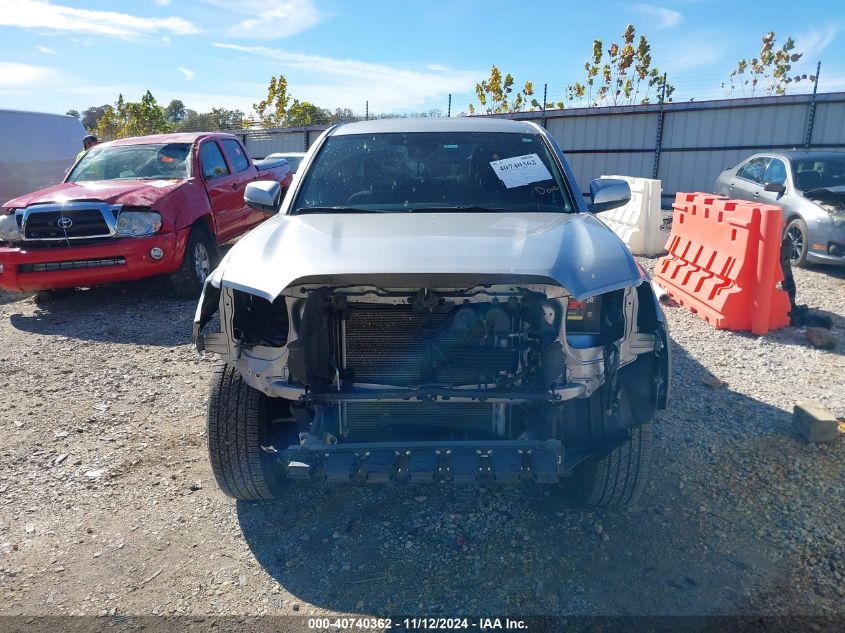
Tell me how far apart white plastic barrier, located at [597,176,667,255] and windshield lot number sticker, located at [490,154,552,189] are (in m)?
5.89

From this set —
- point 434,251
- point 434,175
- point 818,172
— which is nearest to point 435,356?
point 434,251

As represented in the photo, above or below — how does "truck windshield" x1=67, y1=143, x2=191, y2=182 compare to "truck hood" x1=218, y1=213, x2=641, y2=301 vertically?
above

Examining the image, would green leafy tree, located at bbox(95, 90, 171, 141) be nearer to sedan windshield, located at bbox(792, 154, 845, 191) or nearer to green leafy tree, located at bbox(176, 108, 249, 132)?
green leafy tree, located at bbox(176, 108, 249, 132)

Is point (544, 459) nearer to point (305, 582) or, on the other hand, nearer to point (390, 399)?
point (390, 399)

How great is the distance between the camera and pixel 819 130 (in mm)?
13984

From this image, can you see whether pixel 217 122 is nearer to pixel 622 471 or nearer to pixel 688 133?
pixel 688 133

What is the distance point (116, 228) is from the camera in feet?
21.1

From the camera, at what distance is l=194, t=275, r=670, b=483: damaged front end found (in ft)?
7.91

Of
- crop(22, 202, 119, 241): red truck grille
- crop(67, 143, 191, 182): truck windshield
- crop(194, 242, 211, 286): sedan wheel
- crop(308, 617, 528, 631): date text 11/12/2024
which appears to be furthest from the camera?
crop(67, 143, 191, 182): truck windshield

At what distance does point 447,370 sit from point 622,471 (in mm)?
968

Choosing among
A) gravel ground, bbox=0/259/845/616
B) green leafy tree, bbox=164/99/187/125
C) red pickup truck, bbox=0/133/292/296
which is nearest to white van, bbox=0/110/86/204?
red pickup truck, bbox=0/133/292/296

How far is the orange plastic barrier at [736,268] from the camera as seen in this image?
540cm

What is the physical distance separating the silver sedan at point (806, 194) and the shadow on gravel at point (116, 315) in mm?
7200

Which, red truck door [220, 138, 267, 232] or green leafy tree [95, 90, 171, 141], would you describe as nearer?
red truck door [220, 138, 267, 232]
